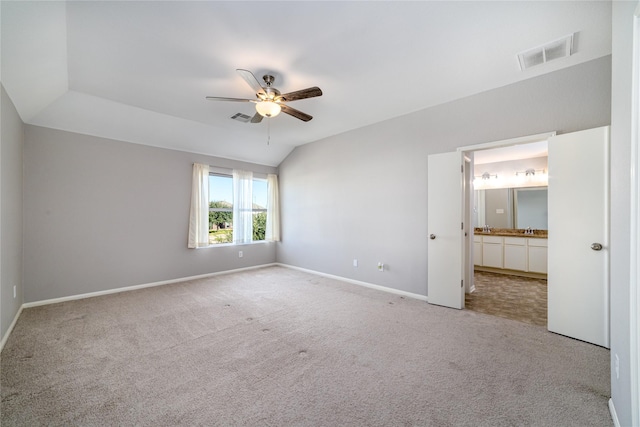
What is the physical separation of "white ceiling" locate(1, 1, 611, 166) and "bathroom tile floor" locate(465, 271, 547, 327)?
2.85 m

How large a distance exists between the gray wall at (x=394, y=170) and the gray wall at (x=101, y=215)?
7.07ft

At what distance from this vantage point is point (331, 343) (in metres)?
2.47

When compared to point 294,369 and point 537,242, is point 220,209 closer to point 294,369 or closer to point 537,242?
point 294,369

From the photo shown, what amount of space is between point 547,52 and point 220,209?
215 inches

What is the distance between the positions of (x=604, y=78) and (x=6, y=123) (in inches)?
239

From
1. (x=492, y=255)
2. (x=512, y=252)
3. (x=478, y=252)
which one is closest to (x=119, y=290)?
(x=478, y=252)

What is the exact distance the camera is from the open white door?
3350 millimetres

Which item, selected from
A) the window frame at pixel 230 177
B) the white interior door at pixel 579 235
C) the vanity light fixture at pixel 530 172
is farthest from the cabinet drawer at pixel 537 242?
the window frame at pixel 230 177

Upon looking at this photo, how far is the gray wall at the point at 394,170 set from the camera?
8.90 ft

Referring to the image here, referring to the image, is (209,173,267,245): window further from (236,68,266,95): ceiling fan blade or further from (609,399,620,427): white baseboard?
(609,399,620,427): white baseboard

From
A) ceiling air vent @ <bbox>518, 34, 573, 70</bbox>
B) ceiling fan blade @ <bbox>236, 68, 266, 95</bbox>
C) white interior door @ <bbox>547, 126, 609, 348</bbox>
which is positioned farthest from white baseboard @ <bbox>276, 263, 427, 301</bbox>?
ceiling fan blade @ <bbox>236, 68, 266, 95</bbox>

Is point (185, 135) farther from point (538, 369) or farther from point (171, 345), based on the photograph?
point (538, 369)

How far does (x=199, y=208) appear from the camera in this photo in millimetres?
4930

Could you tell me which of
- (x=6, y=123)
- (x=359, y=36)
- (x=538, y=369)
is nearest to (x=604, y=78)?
(x=359, y=36)
